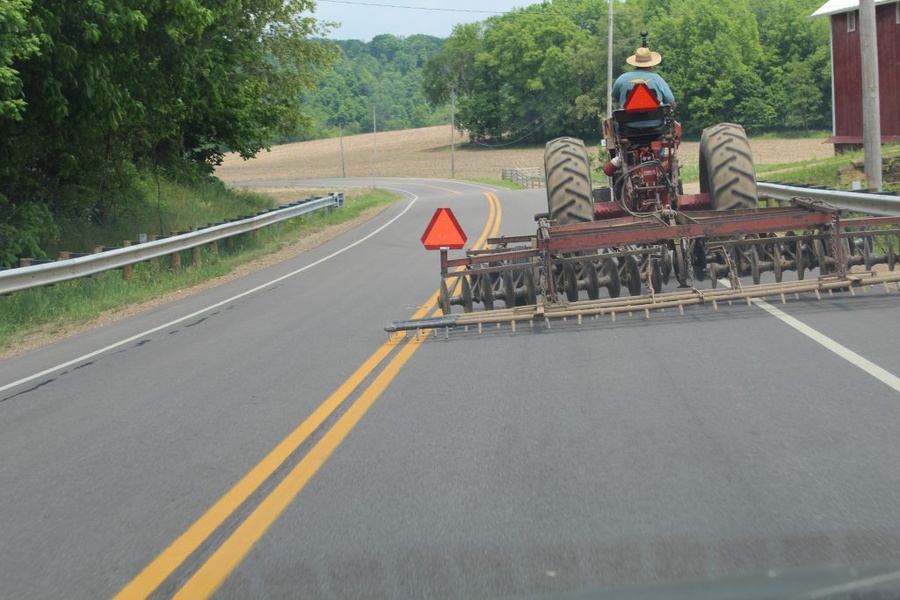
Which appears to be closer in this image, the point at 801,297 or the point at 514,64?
the point at 801,297

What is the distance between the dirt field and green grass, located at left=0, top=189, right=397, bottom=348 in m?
48.8

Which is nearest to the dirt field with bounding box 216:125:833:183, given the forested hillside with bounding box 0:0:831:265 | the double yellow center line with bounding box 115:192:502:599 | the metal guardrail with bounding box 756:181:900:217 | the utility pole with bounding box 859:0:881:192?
the forested hillside with bounding box 0:0:831:265

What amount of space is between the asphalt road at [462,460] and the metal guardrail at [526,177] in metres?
58.2

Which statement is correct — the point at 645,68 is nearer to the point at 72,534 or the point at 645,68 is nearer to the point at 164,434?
the point at 164,434

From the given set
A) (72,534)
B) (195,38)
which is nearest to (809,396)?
(72,534)

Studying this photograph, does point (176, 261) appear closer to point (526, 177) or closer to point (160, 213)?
point (160, 213)

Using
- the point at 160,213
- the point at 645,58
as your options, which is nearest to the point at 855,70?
the point at 160,213

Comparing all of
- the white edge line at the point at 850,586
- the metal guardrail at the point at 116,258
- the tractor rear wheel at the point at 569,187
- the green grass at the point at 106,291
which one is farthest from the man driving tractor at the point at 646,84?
the white edge line at the point at 850,586

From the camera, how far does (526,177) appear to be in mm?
70812

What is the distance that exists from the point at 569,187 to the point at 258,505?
7.04m

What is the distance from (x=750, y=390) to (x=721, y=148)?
5335 mm

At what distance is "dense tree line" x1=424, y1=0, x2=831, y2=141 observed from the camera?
9631 cm

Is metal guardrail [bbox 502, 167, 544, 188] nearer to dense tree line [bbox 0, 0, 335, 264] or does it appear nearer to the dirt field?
the dirt field

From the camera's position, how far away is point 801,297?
10.7 meters
